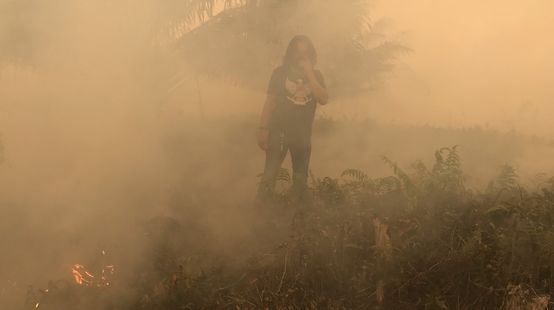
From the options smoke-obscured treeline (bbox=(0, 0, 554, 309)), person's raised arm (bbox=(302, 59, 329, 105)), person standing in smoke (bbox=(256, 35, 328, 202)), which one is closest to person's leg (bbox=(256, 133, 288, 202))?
person standing in smoke (bbox=(256, 35, 328, 202))

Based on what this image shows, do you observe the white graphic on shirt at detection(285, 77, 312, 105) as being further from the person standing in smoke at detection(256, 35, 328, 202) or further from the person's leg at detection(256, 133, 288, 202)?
the person's leg at detection(256, 133, 288, 202)

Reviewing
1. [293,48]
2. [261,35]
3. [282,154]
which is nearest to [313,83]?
[293,48]

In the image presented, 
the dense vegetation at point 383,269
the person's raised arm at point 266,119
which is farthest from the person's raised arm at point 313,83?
the dense vegetation at point 383,269

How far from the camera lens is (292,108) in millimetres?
3605

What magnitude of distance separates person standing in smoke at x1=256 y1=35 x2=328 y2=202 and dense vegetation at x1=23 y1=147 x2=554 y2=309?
0.68 metres

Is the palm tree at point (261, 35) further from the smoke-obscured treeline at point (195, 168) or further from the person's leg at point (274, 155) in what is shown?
the person's leg at point (274, 155)

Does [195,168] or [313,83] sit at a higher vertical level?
[313,83]

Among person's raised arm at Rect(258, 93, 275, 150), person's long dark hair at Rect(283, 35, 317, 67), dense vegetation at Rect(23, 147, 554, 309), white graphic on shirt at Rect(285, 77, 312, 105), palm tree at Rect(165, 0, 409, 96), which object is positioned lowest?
dense vegetation at Rect(23, 147, 554, 309)

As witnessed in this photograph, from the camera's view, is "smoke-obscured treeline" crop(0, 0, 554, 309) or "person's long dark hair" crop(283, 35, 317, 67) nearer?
"smoke-obscured treeline" crop(0, 0, 554, 309)

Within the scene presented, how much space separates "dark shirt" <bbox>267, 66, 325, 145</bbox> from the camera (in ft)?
11.8

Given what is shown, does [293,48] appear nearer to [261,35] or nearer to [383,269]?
[383,269]

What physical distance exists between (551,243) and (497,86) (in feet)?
20.0

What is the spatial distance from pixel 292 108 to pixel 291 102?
0.03 meters

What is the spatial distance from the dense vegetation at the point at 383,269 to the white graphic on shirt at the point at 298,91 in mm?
806
